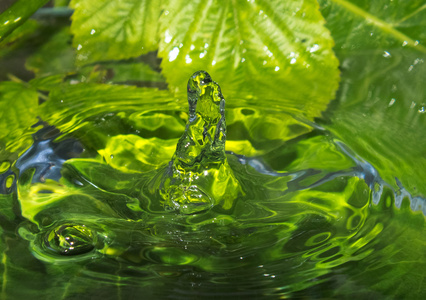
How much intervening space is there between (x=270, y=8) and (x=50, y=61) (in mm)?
159

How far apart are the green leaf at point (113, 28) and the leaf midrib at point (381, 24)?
0.13m

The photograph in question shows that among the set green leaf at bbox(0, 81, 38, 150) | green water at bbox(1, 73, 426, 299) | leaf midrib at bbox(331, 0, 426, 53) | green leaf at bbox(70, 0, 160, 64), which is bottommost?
green leaf at bbox(0, 81, 38, 150)

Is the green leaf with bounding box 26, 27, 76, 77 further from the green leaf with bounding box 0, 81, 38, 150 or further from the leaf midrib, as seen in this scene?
the leaf midrib

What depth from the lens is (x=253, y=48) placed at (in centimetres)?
42

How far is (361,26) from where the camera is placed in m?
0.42

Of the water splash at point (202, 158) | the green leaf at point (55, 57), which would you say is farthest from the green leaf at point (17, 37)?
the water splash at point (202, 158)

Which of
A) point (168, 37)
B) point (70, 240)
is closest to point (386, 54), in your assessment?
point (168, 37)

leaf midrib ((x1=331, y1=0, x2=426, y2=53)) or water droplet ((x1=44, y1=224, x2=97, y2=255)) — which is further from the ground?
leaf midrib ((x1=331, y1=0, x2=426, y2=53))

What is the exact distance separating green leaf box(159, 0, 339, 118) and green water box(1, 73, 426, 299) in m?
0.02

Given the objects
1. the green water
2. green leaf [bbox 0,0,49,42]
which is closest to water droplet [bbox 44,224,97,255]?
the green water

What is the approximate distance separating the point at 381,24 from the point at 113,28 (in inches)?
7.3

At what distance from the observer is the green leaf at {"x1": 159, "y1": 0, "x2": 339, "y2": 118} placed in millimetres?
409

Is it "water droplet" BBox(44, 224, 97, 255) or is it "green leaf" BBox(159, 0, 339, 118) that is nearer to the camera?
"water droplet" BBox(44, 224, 97, 255)

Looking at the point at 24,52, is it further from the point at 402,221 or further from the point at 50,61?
the point at 402,221
